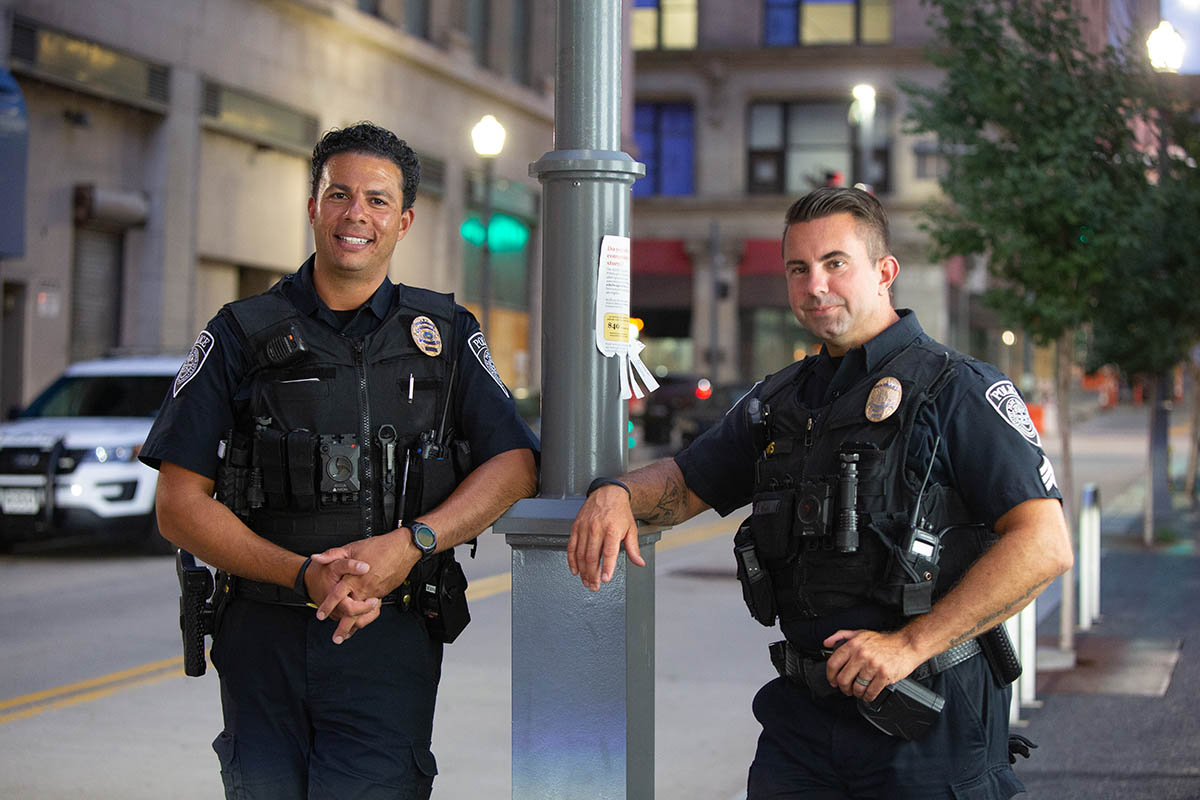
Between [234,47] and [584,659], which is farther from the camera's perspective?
[234,47]

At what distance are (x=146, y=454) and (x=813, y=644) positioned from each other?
1563mm

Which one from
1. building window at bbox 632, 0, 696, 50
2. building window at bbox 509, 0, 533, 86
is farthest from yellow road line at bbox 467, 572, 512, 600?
building window at bbox 632, 0, 696, 50

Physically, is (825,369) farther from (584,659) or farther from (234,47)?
(234,47)

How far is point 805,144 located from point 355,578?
50.4 m

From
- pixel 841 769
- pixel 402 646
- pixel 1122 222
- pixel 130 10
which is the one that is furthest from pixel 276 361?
pixel 130 10

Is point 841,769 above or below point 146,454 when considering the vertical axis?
below

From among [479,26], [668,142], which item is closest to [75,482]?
[479,26]

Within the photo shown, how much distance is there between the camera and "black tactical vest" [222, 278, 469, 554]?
12.0 ft

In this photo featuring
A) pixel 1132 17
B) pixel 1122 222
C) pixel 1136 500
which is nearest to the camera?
pixel 1122 222

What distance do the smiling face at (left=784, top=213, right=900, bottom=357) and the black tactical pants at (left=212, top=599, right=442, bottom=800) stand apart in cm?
117

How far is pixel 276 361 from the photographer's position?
3.71 meters

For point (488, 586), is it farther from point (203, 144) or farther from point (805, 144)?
point (805, 144)

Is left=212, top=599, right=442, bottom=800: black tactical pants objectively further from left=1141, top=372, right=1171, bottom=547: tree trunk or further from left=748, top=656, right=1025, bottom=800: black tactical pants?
left=1141, top=372, right=1171, bottom=547: tree trunk

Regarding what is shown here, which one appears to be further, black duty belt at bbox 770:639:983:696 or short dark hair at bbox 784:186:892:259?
short dark hair at bbox 784:186:892:259
